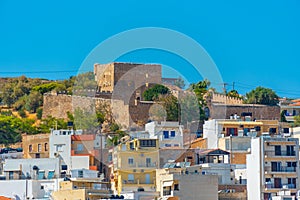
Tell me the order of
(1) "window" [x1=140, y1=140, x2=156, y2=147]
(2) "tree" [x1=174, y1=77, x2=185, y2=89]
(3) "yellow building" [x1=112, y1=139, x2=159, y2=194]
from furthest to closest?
(2) "tree" [x1=174, y1=77, x2=185, y2=89] < (1) "window" [x1=140, y1=140, x2=156, y2=147] < (3) "yellow building" [x1=112, y1=139, x2=159, y2=194]

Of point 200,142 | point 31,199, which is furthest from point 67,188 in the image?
point 200,142

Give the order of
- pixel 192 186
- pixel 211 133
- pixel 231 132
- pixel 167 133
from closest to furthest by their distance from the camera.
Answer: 1. pixel 192 186
2. pixel 211 133
3. pixel 231 132
4. pixel 167 133

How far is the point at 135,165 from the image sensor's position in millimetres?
54719

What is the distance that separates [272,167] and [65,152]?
14182mm

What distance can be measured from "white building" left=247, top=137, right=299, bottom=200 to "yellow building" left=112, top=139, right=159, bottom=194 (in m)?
4.54

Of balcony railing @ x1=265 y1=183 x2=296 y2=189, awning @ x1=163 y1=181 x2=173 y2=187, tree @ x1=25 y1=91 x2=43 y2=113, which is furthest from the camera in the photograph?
tree @ x1=25 y1=91 x2=43 y2=113

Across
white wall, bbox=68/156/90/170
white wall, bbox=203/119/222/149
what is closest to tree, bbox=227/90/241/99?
white wall, bbox=203/119/222/149

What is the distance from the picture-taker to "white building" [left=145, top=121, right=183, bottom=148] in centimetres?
6344

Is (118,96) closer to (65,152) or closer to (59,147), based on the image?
(59,147)

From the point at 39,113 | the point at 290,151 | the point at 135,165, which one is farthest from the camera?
the point at 39,113

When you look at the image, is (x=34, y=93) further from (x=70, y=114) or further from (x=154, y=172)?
(x=154, y=172)

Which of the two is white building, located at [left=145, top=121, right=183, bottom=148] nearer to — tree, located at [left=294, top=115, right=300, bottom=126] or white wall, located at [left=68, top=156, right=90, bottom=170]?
white wall, located at [left=68, top=156, right=90, bottom=170]

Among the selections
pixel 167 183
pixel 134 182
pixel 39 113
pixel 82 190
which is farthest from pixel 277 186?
pixel 39 113

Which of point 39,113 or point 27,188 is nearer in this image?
point 27,188
